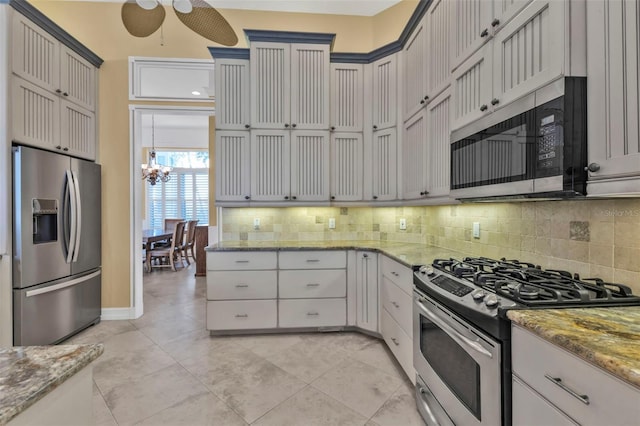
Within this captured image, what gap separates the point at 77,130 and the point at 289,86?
2.23 m

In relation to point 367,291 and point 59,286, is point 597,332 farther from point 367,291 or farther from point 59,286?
point 59,286

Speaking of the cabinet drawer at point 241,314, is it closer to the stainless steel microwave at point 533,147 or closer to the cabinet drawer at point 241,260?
the cabinet drawer at point 241,260

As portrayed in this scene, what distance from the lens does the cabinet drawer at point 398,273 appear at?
82.7 inches

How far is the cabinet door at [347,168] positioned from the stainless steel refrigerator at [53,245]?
2.54 metres

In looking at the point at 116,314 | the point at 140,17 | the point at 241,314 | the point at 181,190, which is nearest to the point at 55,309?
the point at 116,314

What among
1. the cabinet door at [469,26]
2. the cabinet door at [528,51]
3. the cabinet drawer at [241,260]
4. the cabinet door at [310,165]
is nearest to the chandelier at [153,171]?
the cabinet drawer at [241,260]

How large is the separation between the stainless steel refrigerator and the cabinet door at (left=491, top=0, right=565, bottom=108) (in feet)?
11.2

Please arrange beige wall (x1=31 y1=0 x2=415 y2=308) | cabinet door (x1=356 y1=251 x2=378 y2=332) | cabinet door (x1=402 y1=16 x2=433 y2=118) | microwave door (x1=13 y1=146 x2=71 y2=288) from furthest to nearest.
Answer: beige wall (x1=31 y1=0 x2=415 y2=308) → cabinet door (x1=356 y1=251 x2=378 y2=332) → cabinet door (x1=402 y1=16 x2=433 y2=118) → microwave door (x1=13 y1=146 x2=71 y2=288)

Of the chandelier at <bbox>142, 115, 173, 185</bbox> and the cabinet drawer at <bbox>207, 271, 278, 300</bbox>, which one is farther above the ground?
the chandelier at <bbox>142, 115, 173, 185</bbox>

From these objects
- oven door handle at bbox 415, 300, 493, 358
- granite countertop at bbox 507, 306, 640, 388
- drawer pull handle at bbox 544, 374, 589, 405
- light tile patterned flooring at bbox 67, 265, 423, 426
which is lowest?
light tile patterned flooring at bbox 67, 265, 423, 426

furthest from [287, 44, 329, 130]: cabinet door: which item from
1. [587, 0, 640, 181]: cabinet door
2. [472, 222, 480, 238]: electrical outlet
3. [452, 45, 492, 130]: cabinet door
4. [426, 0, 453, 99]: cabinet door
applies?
[587, 0, 640, 181]: cabinet door

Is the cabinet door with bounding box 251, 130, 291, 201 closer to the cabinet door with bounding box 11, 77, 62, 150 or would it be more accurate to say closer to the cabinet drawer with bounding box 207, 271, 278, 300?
the cabinet drawer with bounding box 207, 271, 278, 300

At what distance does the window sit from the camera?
8172mm

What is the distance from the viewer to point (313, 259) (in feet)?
9.75
